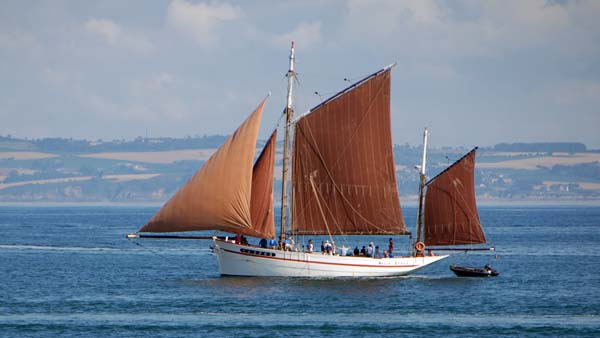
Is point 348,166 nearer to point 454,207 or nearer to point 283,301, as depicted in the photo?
point 454,207

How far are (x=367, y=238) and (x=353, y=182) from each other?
224 ft

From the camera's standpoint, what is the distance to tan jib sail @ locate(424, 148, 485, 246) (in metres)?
76.9

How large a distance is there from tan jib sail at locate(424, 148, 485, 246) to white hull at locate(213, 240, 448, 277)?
5374mm

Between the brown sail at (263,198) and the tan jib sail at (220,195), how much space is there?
6.83 feet

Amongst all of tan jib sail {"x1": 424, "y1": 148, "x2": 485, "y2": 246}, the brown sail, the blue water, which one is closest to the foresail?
the brown sail

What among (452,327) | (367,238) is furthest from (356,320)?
(367,238)

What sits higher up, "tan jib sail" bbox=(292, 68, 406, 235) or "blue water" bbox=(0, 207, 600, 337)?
"tan jib sail" bbox=(292, 68, 406, 235)

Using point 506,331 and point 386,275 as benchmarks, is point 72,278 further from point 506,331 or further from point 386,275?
point 506,331

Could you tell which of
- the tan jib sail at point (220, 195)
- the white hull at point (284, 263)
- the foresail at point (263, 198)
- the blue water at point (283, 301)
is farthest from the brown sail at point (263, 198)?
the blue water at point (283, 301)

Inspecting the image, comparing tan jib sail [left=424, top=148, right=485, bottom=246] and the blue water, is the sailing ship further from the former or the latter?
the blue water

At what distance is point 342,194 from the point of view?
7550 centimetres

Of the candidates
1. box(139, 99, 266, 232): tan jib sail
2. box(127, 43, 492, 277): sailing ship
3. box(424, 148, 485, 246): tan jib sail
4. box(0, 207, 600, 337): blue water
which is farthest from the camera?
box(424, 148, 485, 246): tan jib sail

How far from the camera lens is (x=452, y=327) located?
55844 millimetres

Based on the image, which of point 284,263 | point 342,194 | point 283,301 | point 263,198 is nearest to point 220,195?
point 263,198
